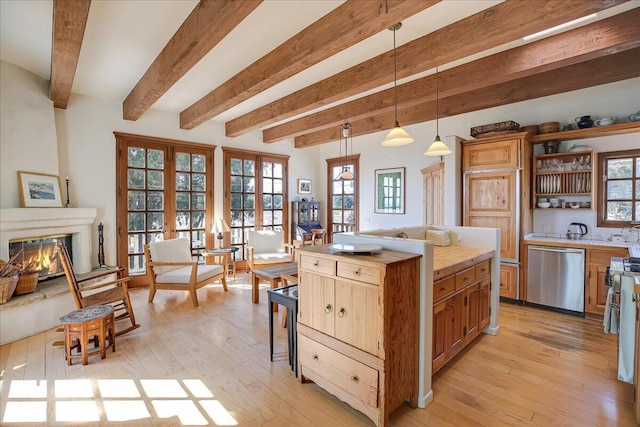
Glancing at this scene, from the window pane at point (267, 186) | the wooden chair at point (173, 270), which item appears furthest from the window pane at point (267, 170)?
the wooden chair at point (173, 270)

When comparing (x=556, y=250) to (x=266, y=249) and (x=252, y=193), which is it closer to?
(x=266, y=249)

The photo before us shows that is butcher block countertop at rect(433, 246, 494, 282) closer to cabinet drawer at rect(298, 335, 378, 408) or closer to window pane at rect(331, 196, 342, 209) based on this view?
cabinet drawer at rect(298, 335, 378, 408)

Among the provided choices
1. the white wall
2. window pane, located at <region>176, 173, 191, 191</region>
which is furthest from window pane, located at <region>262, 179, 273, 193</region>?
window pane, located at <region>176, 173, 191, 191</region>

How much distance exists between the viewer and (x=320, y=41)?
2477mm

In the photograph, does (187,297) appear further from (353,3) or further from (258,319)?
(353,3)

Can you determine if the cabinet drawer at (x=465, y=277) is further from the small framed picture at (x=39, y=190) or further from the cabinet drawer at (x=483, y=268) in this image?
the small framed picture at (x=39, y=190)

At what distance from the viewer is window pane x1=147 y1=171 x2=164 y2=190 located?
502cm

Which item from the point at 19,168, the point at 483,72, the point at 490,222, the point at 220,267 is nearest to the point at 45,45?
the point at 19,168

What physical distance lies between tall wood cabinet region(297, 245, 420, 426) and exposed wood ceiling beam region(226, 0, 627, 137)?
1.85 metres

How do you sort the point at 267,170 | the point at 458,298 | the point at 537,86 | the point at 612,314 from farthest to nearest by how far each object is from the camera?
1. the point at 267,170
2. the point at 537,86
3. the point at 458,298
4. the point at 612,314

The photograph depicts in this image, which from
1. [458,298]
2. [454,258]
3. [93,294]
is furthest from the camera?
[93,294]

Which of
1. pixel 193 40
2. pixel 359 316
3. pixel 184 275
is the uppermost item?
pixel 193 40

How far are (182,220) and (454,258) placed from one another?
15.1 ft

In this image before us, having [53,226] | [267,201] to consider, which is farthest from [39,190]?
[267,201]
